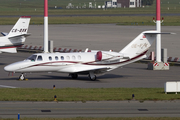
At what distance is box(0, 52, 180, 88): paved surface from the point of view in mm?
30266

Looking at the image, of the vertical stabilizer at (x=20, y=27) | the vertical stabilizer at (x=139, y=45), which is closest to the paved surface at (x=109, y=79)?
the vertical stabilizer at (x=139, y=45)

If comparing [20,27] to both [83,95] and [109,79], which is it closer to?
[109,79]

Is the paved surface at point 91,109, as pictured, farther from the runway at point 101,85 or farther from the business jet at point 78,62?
the business jet at point 78,62

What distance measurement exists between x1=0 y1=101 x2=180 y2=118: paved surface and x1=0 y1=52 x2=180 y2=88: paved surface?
25.1ft

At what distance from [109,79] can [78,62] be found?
334 cm

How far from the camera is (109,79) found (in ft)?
113

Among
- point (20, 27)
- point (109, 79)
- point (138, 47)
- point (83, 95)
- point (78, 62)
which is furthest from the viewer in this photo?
point (20, 27)

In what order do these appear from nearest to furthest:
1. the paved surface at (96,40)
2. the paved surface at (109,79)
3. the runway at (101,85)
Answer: the runway at (101,85) < the paved surface at (109,79) < the paved surface at (96,40)

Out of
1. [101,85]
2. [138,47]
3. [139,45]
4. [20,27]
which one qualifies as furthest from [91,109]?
[20,27]

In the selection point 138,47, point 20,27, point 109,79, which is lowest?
point 109,79

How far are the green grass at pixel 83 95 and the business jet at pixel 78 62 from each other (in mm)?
6505

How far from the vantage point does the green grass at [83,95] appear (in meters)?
22.9

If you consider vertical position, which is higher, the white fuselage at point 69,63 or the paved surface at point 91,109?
the white fuselage at point 69,63

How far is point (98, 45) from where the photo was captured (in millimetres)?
61188
